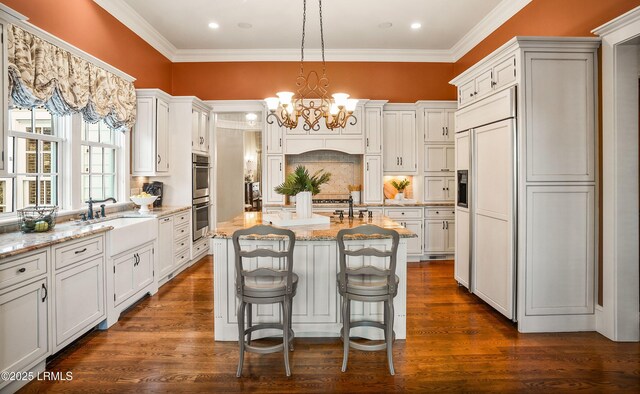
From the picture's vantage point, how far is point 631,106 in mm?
3133

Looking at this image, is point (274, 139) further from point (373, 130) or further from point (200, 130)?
point (373, 130)

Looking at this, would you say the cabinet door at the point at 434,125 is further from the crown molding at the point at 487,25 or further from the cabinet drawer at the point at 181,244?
the cabinet drawer at the point at 181,244

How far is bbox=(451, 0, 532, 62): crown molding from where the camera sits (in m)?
4.62

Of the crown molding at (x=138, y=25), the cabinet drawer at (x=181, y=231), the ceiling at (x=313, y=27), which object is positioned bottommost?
the cabinet drawer at (x=181, y=231)

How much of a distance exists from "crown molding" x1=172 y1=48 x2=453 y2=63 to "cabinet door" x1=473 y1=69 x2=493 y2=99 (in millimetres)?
2696

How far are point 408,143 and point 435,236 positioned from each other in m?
1.59

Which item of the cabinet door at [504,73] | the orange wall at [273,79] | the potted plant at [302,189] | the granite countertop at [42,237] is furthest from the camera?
the orange wall at [273,79]

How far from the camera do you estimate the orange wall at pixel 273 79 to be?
650 centimetres

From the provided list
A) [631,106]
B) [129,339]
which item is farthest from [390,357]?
[631,106]

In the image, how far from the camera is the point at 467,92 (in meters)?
4.36

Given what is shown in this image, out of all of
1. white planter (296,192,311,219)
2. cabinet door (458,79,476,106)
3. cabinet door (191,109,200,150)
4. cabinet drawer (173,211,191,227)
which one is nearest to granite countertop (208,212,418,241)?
white planter (296,192,311,219)

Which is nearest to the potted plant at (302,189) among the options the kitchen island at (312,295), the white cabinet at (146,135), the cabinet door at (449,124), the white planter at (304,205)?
the white planter at (304,205)

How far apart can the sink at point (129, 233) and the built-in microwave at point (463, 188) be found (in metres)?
3.56

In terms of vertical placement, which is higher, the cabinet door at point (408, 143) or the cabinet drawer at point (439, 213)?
the cabinet door at point (408, 143)
